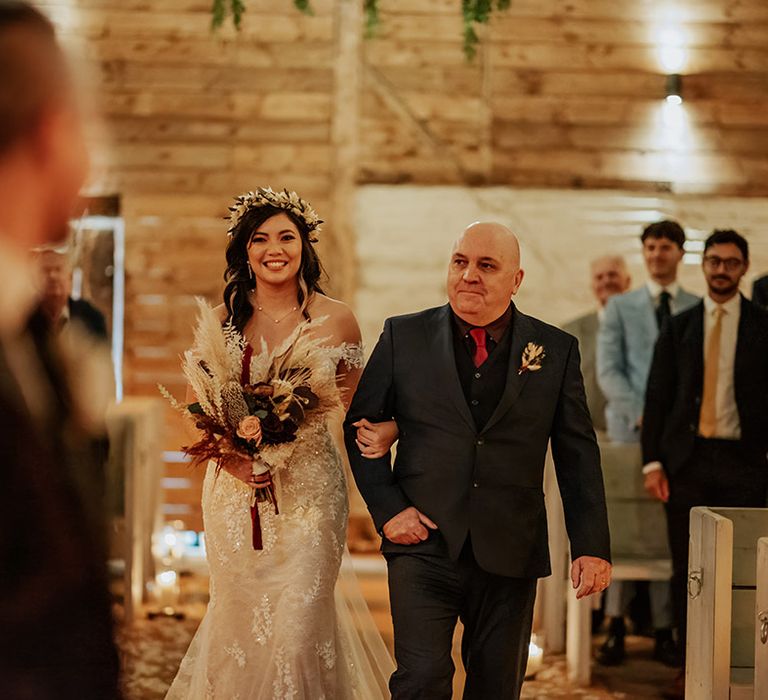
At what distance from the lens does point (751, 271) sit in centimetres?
936

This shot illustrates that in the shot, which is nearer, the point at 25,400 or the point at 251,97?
the point at 25,400

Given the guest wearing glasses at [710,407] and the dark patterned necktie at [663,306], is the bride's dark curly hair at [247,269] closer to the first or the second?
A: the guest wearing glasses at [710,407]

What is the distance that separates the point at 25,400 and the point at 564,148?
28.6 ft

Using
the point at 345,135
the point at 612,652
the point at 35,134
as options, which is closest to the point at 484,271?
the point at 35,134

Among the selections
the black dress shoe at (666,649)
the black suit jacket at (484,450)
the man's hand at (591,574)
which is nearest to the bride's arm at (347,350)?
the black suit jacket at (484,450)

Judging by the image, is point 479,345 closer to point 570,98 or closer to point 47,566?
point 47,566

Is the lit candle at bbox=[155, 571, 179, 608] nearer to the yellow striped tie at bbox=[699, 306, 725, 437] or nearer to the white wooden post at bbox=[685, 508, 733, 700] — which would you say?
the yellow striped tie at bbox=[699, 306, 725, 437]

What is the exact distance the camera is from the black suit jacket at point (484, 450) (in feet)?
12.5

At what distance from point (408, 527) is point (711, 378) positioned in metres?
2.59

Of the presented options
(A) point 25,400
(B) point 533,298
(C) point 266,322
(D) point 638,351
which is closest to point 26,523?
(A) point 25,400

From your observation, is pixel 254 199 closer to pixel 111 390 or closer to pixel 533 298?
pixel 111 390

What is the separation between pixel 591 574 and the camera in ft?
12.5

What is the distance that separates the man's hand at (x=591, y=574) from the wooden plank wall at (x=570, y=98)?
596 cm

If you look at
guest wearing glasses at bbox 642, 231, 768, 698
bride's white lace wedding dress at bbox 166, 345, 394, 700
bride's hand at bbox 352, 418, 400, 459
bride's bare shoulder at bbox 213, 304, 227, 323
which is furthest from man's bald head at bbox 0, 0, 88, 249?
guest wearing glasses at bbox 642, 231, 768, 698
